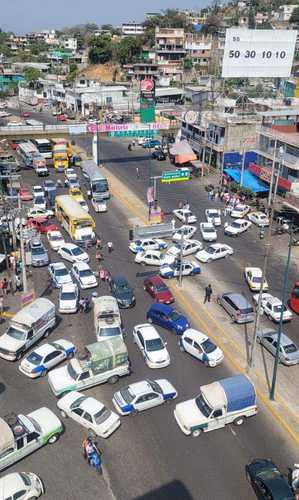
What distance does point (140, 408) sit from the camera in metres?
22.8

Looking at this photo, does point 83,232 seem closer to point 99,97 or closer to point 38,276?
point 38,276

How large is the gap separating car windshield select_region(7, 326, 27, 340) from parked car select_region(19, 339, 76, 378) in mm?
1240

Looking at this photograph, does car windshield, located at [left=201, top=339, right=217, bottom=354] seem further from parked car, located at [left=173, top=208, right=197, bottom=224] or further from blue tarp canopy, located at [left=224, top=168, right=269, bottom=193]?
blue tarp canopy, located at [left=224, top=168, right=269, bottom=193]

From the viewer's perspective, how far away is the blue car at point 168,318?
29312mm

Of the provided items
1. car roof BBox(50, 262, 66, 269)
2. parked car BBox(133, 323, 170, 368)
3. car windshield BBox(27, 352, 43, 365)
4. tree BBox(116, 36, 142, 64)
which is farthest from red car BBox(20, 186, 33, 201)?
tree BBox(116, 36, 142, 64)

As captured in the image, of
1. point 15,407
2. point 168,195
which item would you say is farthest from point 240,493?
point 168,195

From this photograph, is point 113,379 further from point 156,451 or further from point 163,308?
point 163,308

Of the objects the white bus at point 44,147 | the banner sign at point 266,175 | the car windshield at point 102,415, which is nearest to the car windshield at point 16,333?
the car windshield at point 102,415

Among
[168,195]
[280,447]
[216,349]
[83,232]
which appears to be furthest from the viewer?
[168,195]

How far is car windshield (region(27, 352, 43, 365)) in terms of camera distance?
25375mm

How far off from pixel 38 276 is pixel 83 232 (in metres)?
6.94

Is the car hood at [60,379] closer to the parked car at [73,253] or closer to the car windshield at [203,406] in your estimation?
the car windshield at [203,406]

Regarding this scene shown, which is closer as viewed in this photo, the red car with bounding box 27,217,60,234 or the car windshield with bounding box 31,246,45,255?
the car windshield with bounding box 31,246,45,255

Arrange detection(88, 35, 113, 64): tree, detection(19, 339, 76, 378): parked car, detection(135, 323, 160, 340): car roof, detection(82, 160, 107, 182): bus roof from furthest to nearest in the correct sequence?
detection(88, 35, 113, 64): tree
detection(82, 160, 107, 182): bus roof
detection(135, 323, 160, 340): car roof
detection(19, 339, 76, 378): parked car
